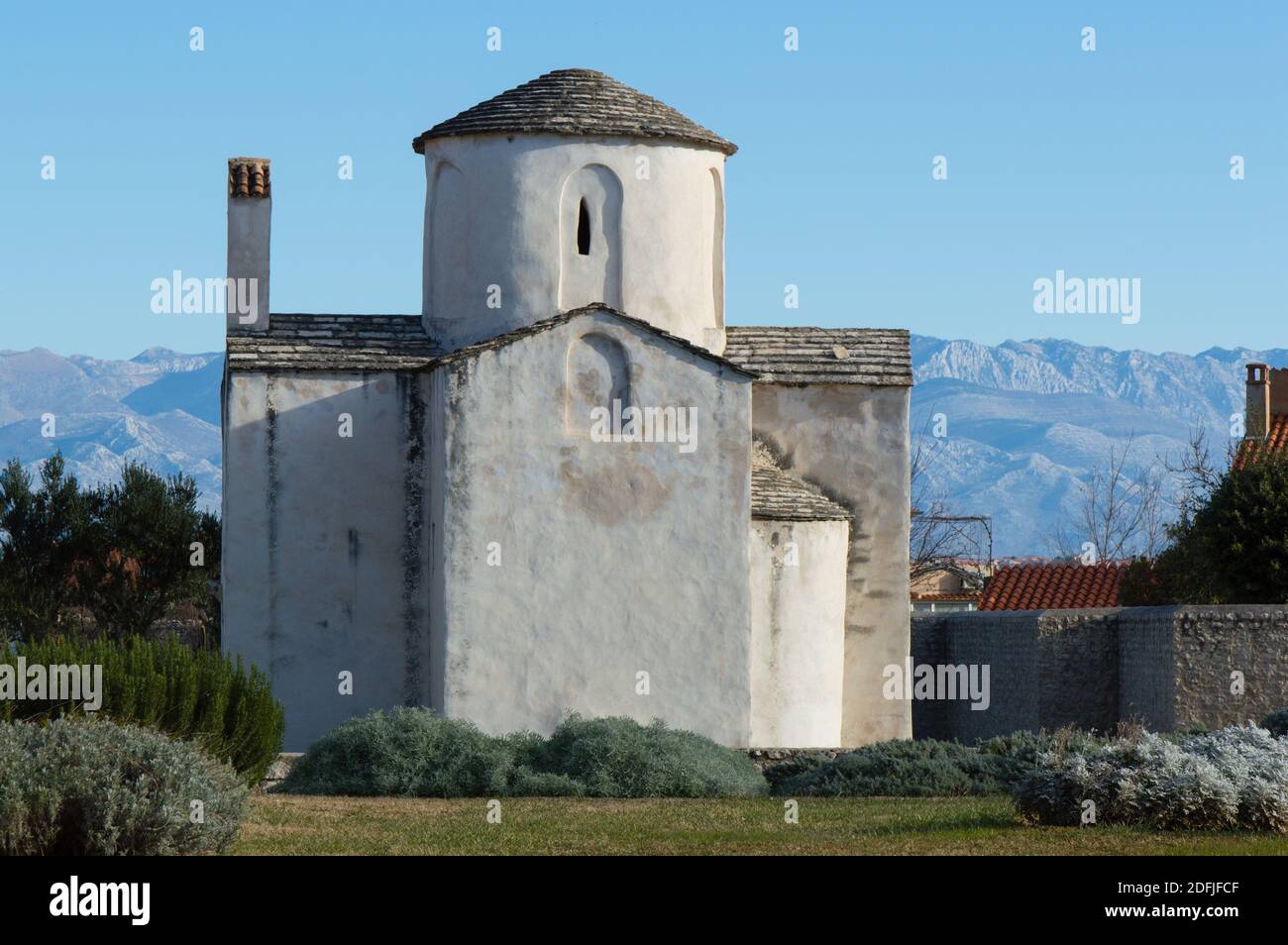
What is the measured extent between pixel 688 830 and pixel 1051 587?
31.1 metres

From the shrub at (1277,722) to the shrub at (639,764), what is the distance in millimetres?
5509

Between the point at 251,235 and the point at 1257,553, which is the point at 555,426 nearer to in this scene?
the point at 251,235

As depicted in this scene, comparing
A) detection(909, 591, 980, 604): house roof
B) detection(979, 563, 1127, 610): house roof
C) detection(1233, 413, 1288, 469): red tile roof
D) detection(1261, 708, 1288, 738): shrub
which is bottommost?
detection(909, 591, 980, 604): house roof

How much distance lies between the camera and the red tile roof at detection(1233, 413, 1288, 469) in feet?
118

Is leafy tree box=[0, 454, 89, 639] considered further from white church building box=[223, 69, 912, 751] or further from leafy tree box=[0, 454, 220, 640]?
white church building box=[223, 69, 912, 751]

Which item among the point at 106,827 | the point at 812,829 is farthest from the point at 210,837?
the point at 812,829

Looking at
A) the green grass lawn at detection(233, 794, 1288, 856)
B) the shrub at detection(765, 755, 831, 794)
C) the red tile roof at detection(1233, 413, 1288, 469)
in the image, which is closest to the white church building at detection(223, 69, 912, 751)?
the shrub at detection(765, 755, 831, 794)

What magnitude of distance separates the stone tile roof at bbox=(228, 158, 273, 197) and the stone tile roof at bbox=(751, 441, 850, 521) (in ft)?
27.0

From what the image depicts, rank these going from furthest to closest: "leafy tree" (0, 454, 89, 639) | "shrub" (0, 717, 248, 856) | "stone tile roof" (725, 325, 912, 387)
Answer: "leafy tree" (0, 454, 89, 639) → "stone tile roof" (725, 325, 912, 387) → "shrub" (0, 717, 248, 856)

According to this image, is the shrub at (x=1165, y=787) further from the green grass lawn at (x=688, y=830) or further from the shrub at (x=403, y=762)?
the shrub at (x=403, y=762)

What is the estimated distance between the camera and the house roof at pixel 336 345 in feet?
92.0

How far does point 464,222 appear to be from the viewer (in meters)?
29.5

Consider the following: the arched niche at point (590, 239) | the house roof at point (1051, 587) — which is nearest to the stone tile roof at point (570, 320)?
the arched niche at point (590, 239)

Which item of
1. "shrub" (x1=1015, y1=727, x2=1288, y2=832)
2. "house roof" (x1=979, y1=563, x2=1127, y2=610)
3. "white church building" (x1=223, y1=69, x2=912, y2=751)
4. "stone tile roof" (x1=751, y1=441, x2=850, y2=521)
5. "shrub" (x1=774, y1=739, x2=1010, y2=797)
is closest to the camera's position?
"shrub" (x1=1015, y1=727, x2=1288, y2=832)
